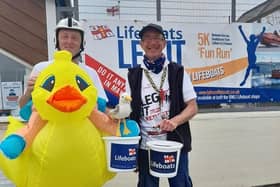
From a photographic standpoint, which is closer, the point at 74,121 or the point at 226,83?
the point at 74,121

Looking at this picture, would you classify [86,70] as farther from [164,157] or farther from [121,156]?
[164,157]

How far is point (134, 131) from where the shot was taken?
1.82 metres

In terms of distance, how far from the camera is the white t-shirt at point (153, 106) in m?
2.10

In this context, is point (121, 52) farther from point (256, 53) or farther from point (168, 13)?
point (256, 53)

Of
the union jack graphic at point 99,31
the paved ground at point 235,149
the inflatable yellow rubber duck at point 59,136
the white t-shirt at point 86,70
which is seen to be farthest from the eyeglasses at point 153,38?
the paved ground at point 235,149

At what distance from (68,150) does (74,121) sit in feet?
0.47

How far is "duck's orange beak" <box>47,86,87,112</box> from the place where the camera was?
5.00 ft

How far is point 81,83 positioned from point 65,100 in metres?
0.13

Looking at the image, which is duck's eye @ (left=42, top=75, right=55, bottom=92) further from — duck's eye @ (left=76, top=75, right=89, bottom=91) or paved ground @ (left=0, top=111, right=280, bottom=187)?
paved ground @ (left=0, top=111, right=280, bottom=187)

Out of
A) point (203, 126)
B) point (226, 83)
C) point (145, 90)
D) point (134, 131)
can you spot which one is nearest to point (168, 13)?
point (226, 83)

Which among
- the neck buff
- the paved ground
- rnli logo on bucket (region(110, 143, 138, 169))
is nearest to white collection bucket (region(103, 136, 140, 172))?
rnli logo on bucket (region(110, 143, 138, 169))

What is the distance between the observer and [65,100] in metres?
1.53

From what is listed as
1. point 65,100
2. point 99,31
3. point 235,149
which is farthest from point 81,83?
point 235,149

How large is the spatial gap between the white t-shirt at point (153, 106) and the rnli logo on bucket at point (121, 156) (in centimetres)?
38
